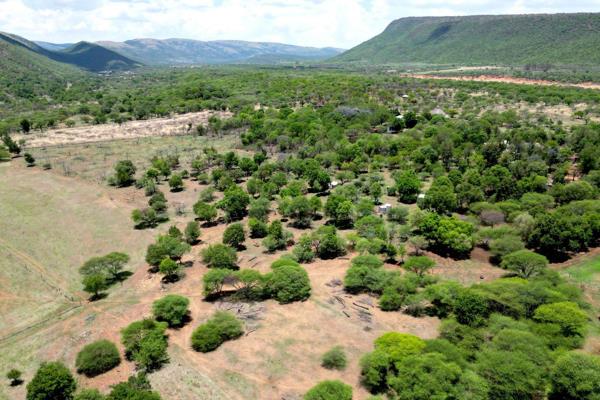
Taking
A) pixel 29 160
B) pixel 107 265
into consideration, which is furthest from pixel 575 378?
pixel 29 160

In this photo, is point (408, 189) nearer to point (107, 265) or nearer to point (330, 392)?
point (330, 392)

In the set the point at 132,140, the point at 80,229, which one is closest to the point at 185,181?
the point at 80,229

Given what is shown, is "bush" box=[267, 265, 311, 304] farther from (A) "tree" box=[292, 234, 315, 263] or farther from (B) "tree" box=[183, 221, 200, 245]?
(B) "tree" box=[183, 221, 200, 245]

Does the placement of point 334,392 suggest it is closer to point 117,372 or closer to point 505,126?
point 117,372

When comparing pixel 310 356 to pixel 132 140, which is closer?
pixel 310 356

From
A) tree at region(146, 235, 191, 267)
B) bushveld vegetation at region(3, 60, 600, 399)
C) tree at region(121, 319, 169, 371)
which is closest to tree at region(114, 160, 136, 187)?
bushveld vegetation at region(3, 60, 600, 399)

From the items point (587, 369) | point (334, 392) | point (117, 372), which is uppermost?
point (587, 369)

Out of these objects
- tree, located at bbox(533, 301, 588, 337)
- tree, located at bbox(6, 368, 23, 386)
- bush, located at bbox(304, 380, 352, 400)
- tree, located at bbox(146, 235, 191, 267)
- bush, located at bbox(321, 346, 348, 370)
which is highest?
tree, located at bbox(533, 301, 588, 337)
